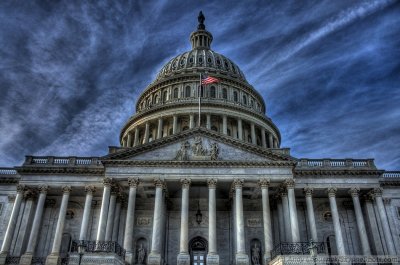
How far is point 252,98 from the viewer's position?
221 feet

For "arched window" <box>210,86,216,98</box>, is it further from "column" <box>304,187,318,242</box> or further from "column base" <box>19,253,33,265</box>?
"column base" <box>19,253,33,265</box>

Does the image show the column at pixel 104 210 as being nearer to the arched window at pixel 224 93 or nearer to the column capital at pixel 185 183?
the column capital at pixel 185 183

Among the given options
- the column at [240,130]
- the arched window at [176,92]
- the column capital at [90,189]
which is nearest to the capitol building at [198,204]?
the column capital at [90,189]

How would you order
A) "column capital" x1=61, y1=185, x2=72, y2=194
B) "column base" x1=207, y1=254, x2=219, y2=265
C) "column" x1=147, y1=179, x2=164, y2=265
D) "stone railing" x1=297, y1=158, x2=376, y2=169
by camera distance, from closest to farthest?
"column base" x1=207, y1=254, x2=219, y2=265 < "column" x1=147, y1=179, x2=164, y2=265 < "column capital" x1=61, y1=185, x2=72, y2=194 < "stone railing" x1=297, y1=158, x2=376, y2=169

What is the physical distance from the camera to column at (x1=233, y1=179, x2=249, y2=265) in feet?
106

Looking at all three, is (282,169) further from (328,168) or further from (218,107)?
(218,107)

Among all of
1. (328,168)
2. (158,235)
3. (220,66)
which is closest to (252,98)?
(220,66)

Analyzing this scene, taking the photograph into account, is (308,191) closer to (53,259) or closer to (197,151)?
(197,151)

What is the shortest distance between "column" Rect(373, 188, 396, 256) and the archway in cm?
1784

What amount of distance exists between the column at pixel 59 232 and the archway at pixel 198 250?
1308cm

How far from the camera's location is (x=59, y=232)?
3650 cm

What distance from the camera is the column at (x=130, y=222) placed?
32.9m

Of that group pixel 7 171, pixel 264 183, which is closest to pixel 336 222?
pixel 264 183

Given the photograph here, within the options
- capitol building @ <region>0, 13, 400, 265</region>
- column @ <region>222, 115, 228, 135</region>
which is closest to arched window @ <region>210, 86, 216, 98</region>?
column @ <region>222, 115, 228, 135</region>
